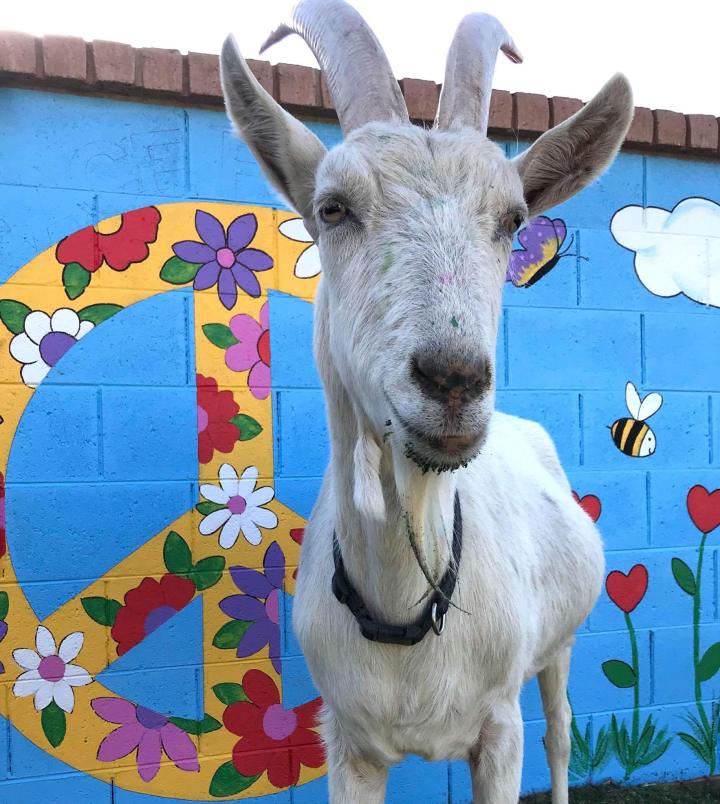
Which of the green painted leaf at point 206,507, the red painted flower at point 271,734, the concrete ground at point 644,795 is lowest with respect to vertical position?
the concrete ground at point 644,795

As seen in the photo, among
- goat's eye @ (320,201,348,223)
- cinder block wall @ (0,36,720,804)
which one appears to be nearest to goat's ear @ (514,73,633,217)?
goat's eye @ (320,201,348,223)

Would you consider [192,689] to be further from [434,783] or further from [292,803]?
[434,783]

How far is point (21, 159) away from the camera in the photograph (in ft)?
8.52

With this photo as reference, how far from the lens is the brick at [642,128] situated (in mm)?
3195

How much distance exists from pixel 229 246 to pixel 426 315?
1.78m

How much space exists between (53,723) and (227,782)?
0.67 metres

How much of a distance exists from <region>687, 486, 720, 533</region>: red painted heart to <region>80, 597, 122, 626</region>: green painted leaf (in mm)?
2454

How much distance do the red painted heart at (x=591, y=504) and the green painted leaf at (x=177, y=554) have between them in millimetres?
1640

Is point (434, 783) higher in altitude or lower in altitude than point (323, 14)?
lower

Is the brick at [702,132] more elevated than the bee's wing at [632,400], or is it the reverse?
the brick at [702,132]

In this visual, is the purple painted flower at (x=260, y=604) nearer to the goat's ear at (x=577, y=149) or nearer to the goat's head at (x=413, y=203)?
the goat's head at (x=413, y=203)

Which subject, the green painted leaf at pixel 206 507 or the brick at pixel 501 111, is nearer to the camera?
the green painted leaf at pixel 206 507

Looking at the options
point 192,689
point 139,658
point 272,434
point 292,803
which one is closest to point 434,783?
point 292,803

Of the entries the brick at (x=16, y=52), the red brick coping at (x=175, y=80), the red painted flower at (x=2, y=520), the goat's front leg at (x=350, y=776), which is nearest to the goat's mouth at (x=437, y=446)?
the goat's front leg at (x=350, y=776)
